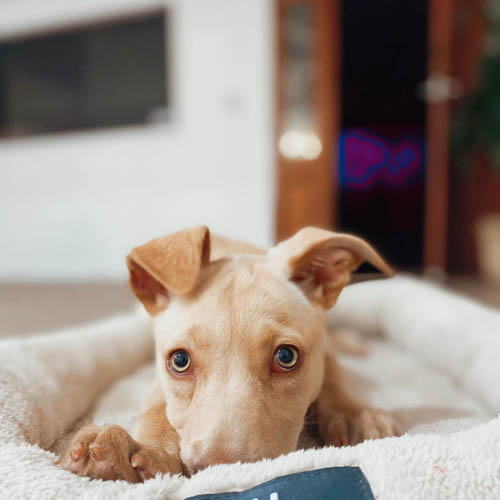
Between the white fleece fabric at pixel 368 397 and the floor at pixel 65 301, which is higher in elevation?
the white fleece fabric at pixel 368 397

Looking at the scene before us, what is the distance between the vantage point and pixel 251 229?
550 cm

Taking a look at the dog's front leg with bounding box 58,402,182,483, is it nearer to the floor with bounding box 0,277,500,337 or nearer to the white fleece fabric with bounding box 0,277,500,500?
the white fleece fabric with bounding box 0,277,500,500

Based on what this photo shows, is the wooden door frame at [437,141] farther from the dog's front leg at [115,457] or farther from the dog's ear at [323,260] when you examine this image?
the dog's front leg at [115,457]

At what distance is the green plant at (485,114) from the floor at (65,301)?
1310 millimetres

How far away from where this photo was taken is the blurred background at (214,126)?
199 inches

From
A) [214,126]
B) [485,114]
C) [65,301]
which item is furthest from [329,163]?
[65,301]

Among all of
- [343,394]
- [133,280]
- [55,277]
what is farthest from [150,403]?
[55,277]

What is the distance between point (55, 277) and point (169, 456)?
569 cm

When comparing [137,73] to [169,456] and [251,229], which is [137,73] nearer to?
[251,229]

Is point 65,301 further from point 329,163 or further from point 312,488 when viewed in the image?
point 312,488

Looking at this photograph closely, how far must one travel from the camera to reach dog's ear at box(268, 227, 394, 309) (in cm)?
116

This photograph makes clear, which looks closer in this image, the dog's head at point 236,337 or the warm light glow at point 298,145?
the dog's head at point 236,337

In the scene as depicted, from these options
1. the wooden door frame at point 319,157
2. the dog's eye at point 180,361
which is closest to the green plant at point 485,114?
the wooden door frame at point 319,157

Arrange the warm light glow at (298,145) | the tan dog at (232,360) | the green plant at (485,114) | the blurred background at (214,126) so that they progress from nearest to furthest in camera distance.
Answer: the tan dog at (232,360) < the green plant at (485,114) < the blurred background at (214,126) < the warm light glow at (298,145)
